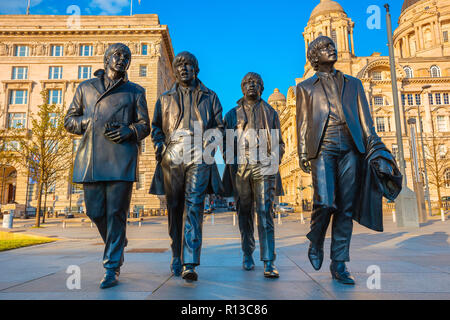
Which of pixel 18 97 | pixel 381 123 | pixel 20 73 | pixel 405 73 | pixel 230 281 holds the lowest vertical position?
pixel 230 281

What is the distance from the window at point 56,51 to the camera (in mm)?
43094

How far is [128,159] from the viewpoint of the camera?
3777 mm

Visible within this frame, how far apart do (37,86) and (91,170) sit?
153 feet

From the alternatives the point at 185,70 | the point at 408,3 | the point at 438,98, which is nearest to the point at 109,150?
the point at 185,70

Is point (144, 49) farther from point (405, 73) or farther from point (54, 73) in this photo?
point (405, 73)

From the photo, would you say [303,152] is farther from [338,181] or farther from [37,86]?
[37,86]

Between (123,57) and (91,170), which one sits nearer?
(91,170)

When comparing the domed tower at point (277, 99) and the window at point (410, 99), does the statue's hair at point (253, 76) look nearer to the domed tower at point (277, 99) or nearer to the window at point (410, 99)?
the window at point (410, 99)

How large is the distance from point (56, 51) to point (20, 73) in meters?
5.61

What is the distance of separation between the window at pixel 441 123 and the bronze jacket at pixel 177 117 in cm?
6865

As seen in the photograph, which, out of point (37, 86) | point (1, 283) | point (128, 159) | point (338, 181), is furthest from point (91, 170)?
point (37, 86)

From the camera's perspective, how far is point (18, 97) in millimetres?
42562

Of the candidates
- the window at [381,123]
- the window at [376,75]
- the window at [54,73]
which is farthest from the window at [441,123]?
the window at [54,73]

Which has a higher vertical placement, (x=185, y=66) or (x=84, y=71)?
(x=84, y=71)
